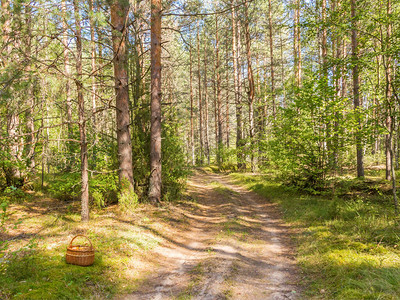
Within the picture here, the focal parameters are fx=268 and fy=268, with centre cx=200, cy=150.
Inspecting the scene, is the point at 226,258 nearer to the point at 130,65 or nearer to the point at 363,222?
the point at 363,222

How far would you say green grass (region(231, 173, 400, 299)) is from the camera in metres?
4.00

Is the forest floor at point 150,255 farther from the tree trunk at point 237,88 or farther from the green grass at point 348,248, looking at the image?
the tree trunk at point 237,88

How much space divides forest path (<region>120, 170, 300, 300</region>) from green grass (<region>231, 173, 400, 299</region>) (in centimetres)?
42

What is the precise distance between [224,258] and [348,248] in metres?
2.54

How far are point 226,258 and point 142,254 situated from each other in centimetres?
184

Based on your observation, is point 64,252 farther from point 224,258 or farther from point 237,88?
point 237,88

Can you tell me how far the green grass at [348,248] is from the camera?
3998 millimetres

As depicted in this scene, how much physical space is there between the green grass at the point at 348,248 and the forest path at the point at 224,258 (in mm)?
421

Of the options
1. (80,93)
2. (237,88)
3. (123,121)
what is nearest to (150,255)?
(80,93)

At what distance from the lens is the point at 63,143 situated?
7.55 m

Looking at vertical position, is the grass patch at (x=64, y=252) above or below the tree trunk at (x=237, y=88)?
below

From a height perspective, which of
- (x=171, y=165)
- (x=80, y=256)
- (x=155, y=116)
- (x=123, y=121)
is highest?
(x=155, y=116)

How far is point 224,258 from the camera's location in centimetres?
575

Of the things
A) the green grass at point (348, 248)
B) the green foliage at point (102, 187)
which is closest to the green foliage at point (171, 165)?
the green foliage at point (102, 187)
